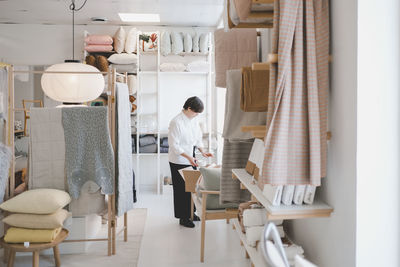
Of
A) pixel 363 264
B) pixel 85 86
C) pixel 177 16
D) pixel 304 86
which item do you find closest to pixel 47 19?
pixel 177 16

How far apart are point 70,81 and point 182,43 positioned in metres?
2.73

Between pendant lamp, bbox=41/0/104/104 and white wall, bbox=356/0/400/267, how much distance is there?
2197 millimetres

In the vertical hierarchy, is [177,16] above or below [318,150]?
above

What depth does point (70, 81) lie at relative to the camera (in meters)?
3.06

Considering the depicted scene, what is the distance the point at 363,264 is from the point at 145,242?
8.05 feet

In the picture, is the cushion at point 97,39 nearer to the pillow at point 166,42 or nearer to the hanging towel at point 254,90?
the pillow at point 166,42

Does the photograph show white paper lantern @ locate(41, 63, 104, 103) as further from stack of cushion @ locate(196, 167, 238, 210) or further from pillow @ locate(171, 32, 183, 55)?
pillow @ locate(171, 32, 183, 55)

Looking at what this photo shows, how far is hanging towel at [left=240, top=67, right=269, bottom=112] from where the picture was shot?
6.68 ft

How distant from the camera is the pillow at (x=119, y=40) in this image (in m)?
5.44

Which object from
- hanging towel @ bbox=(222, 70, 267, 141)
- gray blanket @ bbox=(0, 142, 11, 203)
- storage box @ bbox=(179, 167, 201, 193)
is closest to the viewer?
hanging towel @ bbox=(222, 70, 267, 141)

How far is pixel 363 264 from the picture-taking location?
1508 mm

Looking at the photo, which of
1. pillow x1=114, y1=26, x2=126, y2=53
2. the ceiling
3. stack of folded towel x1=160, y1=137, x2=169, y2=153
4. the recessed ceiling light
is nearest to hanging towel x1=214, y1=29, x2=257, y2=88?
the ceiling

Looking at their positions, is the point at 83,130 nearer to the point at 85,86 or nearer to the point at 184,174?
the point at 85,86

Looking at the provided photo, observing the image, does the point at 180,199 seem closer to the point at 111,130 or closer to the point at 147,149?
the point at 111,130
